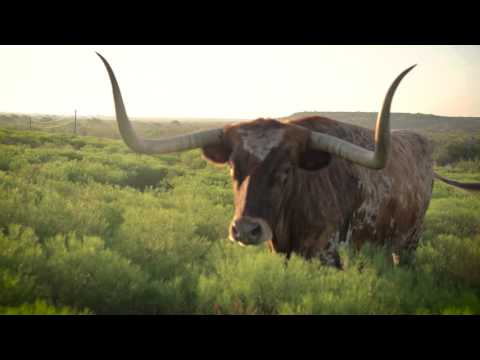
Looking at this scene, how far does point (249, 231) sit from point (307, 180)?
3.34 ft

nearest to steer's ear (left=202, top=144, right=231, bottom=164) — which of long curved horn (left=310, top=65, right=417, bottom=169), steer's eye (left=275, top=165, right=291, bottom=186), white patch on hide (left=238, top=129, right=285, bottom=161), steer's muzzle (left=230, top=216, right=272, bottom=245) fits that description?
white patch on hide (left=238, top=129, right=285, bottom=161)

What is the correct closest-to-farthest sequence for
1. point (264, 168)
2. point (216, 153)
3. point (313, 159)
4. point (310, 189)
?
1. point (264, 168)
2. point (313, 159)
3. point (310, 189)
4. point (216, 153)

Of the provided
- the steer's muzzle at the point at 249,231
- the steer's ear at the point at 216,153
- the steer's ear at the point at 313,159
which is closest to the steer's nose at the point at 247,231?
the steer's muzzle at the point at 249,231

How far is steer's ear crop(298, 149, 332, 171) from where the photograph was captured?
3.06 meters

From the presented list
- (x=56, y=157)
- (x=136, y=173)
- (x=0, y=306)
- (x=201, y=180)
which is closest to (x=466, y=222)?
(x=201, y=180)

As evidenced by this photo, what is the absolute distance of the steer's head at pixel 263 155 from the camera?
2.53m

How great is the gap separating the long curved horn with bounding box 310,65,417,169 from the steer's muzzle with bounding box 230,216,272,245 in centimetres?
98

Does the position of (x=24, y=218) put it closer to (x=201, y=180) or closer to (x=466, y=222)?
(x=201, y=180)

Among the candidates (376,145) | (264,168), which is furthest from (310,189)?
(376,145)

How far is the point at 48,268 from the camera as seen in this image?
2.97 metres

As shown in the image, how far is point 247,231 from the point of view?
250 cm

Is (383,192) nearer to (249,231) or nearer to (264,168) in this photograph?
(264,168)

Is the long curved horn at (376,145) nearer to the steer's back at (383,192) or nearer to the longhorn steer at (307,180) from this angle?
the longhorn steer at (307,180)

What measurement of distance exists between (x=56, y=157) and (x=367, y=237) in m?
10.7
